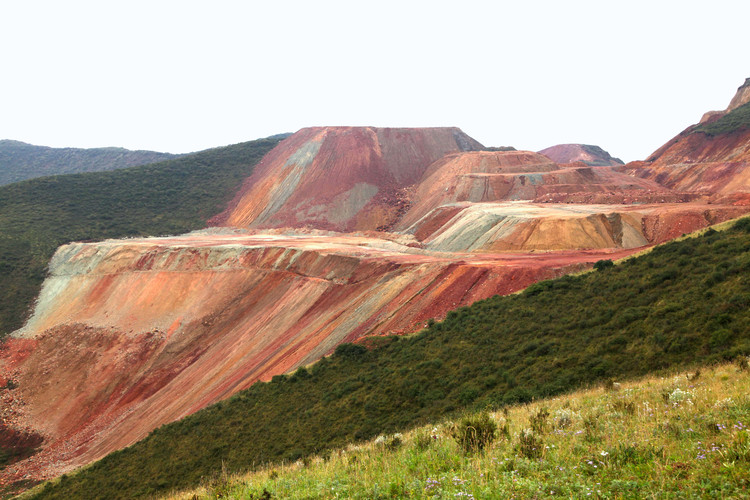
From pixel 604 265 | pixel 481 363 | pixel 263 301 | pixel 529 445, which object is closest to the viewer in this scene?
pixel 529 445

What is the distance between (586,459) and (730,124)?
329 feet

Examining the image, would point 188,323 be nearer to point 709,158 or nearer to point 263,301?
point 263,301

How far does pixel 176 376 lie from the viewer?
3328 cm

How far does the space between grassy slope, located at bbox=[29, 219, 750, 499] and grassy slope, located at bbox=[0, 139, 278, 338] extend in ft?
119

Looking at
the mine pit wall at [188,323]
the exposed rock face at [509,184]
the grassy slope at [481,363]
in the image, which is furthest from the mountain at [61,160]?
the grassy slope at [481,363]

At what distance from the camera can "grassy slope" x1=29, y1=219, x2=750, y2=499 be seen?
46.9ft

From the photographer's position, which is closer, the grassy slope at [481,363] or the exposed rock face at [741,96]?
the grassy slope at [481,363]

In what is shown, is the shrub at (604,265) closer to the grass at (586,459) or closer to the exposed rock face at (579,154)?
the grass at (586,459)

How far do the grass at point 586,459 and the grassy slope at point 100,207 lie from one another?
51.1 m

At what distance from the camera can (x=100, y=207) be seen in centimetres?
7962

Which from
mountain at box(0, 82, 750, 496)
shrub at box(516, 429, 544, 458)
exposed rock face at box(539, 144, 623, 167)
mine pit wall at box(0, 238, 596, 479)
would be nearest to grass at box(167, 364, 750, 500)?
shrub at box(516, 429, 544, 458)

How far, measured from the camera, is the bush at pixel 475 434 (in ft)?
25.1

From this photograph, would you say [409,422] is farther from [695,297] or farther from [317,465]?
[695,297]

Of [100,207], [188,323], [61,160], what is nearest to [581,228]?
[188,323]
